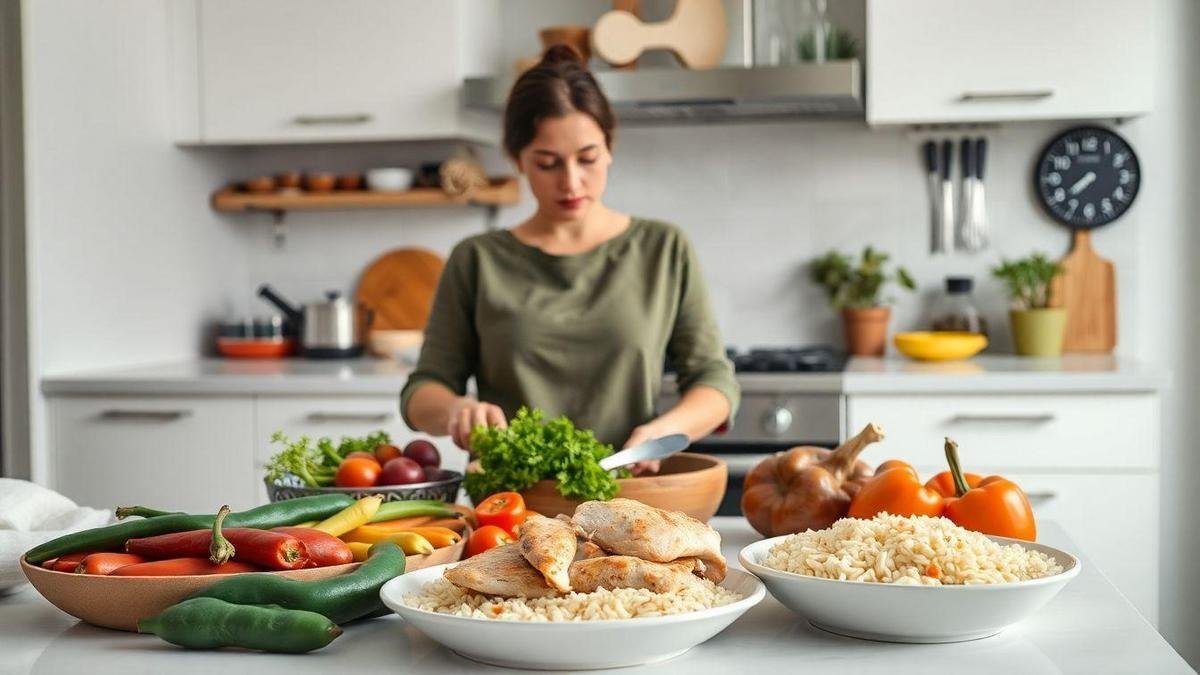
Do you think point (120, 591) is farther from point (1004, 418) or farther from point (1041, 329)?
point (1041, 329)

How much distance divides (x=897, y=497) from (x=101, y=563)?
2.64 ft

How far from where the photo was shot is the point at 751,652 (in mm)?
1142

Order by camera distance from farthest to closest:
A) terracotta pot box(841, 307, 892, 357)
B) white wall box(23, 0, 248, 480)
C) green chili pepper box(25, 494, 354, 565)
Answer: terracotta pot box(841, 307, 892, 357), white wall box(23, 0, 248, 480), green chili pepper box(25, 494, 354, 565)

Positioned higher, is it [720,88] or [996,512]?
[720,88]

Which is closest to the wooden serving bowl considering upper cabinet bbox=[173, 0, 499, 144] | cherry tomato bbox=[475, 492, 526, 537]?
cherry tomato bbox=[475, 492, 526, 537]

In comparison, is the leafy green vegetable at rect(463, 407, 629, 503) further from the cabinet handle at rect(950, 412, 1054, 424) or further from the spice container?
the spice container

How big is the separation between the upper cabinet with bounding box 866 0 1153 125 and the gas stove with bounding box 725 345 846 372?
62 cm

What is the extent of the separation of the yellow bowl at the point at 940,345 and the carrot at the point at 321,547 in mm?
2392

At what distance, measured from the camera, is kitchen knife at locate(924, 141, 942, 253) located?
3643 mm

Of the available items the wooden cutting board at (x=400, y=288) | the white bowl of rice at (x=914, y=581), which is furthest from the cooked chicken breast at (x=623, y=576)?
the wooden cutting board at (x=400, y=288)

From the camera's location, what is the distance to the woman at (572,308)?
2.13m

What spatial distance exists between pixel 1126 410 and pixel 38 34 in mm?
2732

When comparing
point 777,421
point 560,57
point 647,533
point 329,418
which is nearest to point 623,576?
point 647,533

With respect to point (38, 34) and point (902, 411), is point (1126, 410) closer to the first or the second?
point (902, 411)
